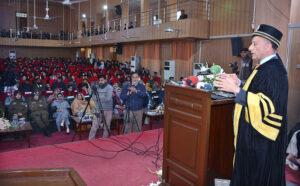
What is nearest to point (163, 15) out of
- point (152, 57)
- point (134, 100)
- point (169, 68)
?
point (152, 57)

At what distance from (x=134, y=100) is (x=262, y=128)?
12.5 ft

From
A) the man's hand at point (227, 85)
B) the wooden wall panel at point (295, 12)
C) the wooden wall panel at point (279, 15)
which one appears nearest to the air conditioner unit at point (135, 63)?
the wooden wall panel at point (279, 15)

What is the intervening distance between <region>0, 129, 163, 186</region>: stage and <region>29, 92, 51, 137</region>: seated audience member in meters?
3.15

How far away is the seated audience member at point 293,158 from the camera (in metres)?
3.25

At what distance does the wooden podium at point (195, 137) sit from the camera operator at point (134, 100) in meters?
2.89

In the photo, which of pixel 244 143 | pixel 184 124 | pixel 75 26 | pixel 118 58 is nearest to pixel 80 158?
pixel 184 124

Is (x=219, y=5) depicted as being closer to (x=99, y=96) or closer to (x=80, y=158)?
(x=99, y=96)

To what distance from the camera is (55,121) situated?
24.0 ft

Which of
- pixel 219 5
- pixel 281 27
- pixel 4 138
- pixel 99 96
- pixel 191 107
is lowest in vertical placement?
pixel 4 138

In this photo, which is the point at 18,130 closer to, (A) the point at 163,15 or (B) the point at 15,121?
(B) the point at 15,121

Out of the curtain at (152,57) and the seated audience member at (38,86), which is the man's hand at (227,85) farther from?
the curtain at (152,57)

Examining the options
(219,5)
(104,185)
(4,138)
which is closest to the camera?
(104,185)

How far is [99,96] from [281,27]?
159 inches

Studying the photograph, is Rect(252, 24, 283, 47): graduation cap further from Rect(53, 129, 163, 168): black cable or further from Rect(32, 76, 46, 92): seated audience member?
Rect(32, 76, 46, 92): seated audience member
